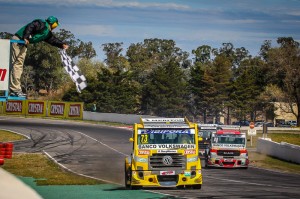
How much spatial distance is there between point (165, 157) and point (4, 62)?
687cm

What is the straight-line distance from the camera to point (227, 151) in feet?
107

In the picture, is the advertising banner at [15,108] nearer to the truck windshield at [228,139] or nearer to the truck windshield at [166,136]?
the truck windshield at [228,139]

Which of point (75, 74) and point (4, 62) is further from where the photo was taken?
point (4, 62)

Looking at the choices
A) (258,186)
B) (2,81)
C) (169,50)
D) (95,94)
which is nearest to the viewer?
(2,81)

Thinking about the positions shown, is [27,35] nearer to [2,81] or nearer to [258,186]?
[2,81]

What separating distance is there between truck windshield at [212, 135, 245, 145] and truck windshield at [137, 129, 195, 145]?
13663 mm

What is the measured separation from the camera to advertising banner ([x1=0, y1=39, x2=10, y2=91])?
1484 cm

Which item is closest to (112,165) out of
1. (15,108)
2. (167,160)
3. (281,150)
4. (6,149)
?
(6,149)

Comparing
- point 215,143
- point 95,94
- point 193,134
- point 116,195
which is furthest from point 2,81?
point 95,94

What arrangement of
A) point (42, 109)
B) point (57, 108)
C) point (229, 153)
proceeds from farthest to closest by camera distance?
point (42, 109) → point (57, 108) → point (229, 153)

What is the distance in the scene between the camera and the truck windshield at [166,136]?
2005 centimetres

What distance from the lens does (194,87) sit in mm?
102188

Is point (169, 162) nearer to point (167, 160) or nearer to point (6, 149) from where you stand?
point (167, 160)

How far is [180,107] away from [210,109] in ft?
18.1
